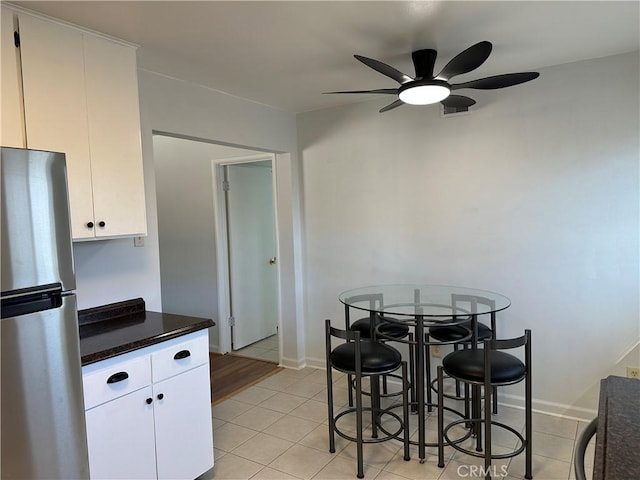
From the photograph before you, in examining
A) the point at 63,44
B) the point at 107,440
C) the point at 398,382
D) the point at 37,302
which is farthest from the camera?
the point at 398,382

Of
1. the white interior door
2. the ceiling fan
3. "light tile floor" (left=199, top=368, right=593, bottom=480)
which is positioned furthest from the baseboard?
the ceiling fan

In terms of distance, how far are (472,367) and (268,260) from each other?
306cm

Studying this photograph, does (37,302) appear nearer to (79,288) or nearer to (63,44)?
(79,288)

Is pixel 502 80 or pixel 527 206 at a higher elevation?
pixel 502 80

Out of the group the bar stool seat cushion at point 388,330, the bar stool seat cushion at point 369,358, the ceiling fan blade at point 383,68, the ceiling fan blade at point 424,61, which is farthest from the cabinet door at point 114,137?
the bar stool seat cushion at point 388,330

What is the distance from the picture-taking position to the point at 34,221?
1456 mm

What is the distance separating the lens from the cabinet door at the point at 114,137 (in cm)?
206

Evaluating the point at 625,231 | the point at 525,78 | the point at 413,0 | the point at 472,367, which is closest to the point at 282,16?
the point at 413,0

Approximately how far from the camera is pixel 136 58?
2.36 metres

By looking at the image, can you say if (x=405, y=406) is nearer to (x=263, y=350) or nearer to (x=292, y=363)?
(x=292, y=363)

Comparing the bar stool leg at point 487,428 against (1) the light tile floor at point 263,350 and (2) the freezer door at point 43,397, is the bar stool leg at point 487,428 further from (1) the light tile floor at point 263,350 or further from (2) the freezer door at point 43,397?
(1) the light tile floor at point 263,350

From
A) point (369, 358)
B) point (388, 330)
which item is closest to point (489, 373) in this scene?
point (369, 358)

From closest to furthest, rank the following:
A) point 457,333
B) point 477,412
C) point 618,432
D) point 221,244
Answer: point 618,432 < point 477,412 < point 457,333 < point 221,244

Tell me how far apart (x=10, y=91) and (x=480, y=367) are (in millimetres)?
2532
